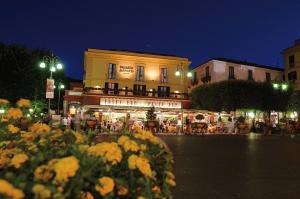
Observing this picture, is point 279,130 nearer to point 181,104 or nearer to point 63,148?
point 181,104

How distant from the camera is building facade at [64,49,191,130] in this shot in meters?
36.8

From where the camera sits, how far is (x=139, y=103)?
37812 millimetres

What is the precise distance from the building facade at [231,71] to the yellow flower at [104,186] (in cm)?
4536

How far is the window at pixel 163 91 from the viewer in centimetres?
3920

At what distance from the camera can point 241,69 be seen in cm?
4859

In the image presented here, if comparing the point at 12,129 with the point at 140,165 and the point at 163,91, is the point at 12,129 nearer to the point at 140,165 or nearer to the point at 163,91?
the point at 140,165

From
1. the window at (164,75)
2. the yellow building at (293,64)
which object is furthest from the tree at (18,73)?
the yellow building at (293,64)

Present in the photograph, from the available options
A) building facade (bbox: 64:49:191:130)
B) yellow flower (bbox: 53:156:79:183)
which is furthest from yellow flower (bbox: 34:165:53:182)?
building facade (bbox: 64:49:191:130)

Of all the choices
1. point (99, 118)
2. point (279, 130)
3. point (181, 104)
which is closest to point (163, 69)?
point (181, 104)

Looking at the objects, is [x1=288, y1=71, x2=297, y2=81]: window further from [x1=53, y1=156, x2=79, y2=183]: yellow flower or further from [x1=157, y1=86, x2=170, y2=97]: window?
[x1=53, y1=156, x2=79, y2=183]: yellow flower

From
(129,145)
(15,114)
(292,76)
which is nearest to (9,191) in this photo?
(129,145)

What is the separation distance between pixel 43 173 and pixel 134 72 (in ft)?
127

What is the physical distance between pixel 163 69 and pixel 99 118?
12.9 m

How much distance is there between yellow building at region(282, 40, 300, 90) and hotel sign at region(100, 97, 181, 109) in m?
21.0
